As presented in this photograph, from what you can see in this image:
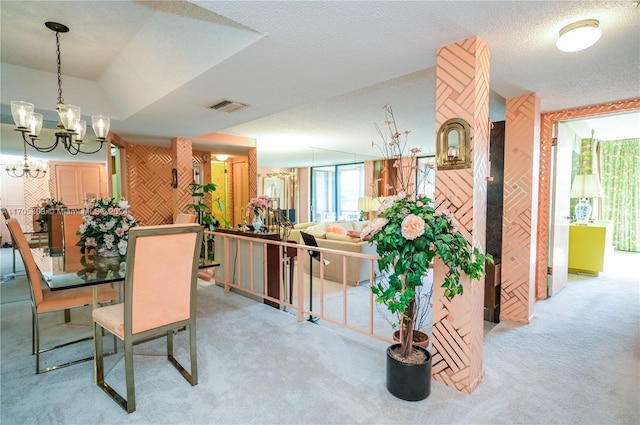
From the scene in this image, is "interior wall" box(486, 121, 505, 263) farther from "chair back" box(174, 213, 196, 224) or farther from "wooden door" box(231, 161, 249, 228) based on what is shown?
"wooden door" box(231, 161, 249, 228)

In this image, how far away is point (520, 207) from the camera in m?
3.23

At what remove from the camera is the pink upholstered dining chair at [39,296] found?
2184 millimetres

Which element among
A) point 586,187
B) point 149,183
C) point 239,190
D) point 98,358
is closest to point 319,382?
point 98,358

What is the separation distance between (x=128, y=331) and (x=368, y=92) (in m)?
3.04

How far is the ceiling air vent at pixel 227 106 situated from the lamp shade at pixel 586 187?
19.5 feet

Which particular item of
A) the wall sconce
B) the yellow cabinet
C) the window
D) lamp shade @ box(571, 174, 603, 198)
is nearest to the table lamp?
lamp shade @ box(571, 174, 603, 198)

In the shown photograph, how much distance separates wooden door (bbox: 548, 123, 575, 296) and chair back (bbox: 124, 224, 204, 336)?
4.04 m

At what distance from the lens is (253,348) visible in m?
2.55

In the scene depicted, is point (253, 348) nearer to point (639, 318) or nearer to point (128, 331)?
point (128, 331)

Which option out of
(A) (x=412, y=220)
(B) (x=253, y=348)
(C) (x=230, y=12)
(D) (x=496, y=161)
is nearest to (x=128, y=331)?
(B) (x=253, y=348)

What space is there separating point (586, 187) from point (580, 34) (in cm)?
500

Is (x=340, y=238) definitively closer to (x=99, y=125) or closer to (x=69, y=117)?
(x=99, y=125)

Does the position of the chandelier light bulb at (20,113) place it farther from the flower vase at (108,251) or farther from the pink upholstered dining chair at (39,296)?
the flower vase at (108,251)

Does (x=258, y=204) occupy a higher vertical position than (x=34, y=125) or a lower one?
lower
